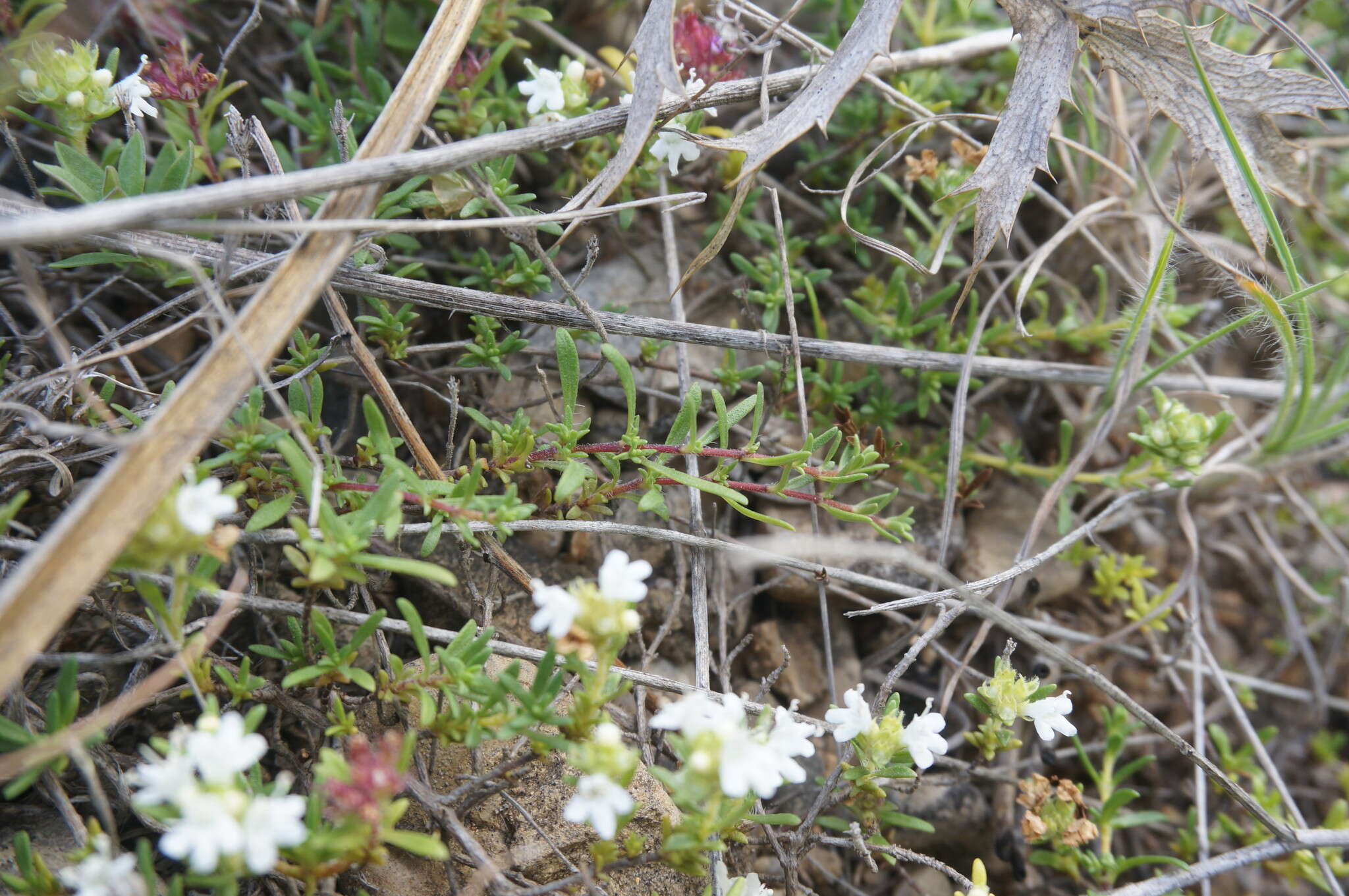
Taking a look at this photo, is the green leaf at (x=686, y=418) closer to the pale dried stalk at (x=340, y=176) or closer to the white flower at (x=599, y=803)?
the pale dried stalk at (x=340, y=176)

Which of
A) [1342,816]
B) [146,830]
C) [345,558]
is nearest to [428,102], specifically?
[345,558]

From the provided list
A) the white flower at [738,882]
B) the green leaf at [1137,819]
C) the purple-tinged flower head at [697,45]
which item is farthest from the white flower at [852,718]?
the purple-tinged flower head at [697,45]

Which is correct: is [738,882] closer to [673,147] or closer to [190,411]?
[190,411]

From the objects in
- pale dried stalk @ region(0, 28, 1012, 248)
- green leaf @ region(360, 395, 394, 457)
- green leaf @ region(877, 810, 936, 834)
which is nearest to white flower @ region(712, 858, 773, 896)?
green leaf @ region(877, 810, 936, 834)

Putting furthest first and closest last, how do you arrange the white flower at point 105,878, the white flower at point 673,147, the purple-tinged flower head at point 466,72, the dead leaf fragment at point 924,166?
the dead leaf fragment at point 924,166
the purple-tinged flower head at point 466,72
the white flower at point 673,147
the white flower at point 105,878

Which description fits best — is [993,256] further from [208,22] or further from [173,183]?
[208,22]

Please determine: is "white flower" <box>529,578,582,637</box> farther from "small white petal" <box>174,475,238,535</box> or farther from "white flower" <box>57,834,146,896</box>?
"white flower" <box>57,834,146,896</box>

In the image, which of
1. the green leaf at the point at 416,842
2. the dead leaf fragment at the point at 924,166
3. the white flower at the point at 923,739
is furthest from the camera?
the dead leaf fragment at the point at 924,166
